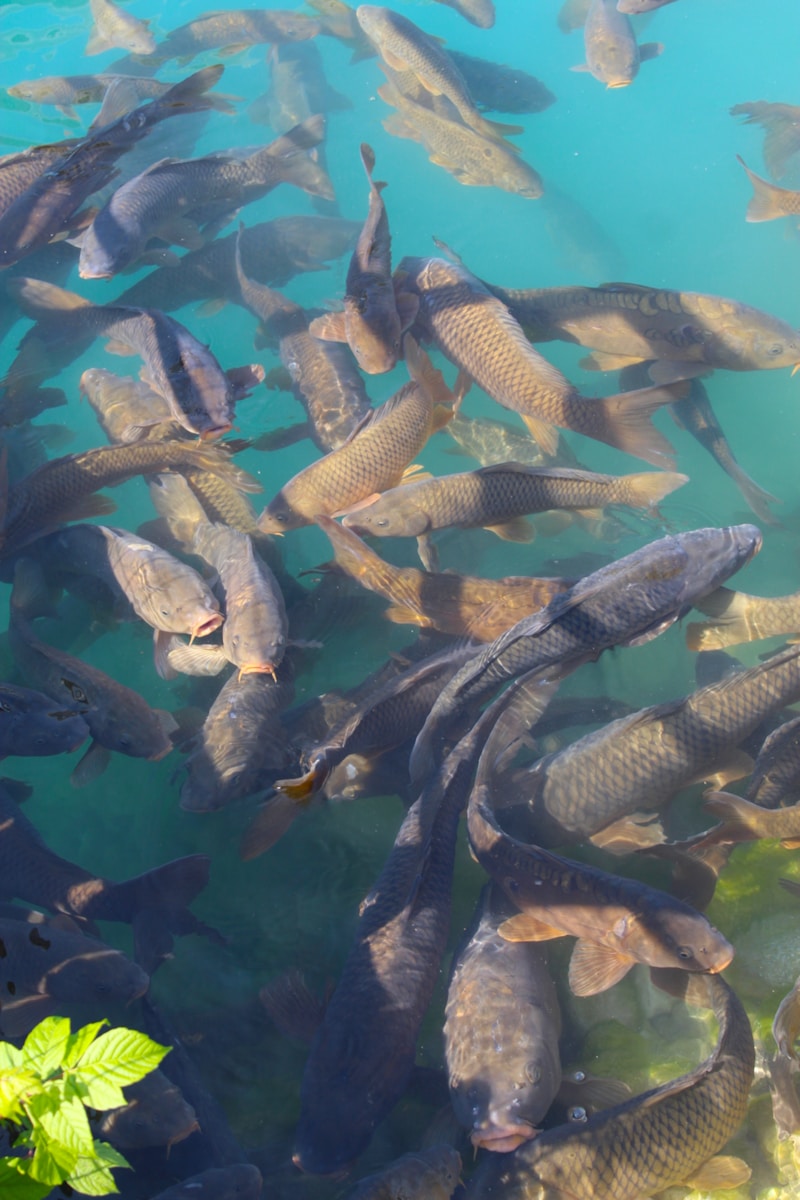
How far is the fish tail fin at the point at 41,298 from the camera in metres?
6.02

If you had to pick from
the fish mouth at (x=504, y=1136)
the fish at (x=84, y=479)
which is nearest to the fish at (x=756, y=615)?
the fish mouth at (x=504, y=1136)

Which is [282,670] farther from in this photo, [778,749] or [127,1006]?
[778,749]

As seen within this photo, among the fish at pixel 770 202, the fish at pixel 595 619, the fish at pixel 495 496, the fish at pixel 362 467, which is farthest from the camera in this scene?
the fish at pixel 770 202

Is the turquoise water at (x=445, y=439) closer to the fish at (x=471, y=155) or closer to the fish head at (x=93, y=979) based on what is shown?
the fish head at (x=93, y=979)

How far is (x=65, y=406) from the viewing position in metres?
7.10

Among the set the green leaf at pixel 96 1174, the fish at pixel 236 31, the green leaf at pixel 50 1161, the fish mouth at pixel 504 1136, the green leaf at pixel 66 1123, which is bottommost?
the fish mouth at pixel 504 1136

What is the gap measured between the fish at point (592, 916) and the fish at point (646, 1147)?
1.22 feet

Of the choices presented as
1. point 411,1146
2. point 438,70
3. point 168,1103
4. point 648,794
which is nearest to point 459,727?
point 648,794

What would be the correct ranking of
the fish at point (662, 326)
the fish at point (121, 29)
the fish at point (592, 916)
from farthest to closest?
the fish at point (121, 29) < the fish at point (662, 326) < the fish at point (592, 916)

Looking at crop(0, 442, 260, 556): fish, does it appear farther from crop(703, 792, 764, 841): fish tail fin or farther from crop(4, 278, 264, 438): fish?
crop(703, 792, 764, 841): fish tail fin

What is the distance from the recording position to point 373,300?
4883 millimetres

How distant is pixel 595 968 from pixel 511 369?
3585mm

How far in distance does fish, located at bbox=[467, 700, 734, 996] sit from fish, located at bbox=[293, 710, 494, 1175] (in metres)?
0.24

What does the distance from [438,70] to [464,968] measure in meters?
8.32
